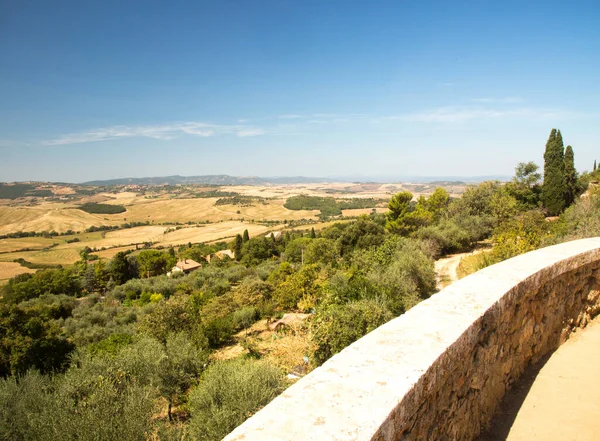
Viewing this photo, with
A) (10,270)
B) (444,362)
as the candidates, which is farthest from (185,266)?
(444,362)

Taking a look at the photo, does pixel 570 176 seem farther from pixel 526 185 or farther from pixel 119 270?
pixel 119 270

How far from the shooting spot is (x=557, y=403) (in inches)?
150

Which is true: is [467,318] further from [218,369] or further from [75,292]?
[75,292]

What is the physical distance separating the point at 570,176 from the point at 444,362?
4451 centimetres

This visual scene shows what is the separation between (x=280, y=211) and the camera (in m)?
136

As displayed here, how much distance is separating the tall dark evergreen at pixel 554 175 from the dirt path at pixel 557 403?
3827 cm

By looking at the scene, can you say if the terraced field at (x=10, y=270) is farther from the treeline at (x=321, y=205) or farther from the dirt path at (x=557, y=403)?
the treeline at (x=321, y=205)

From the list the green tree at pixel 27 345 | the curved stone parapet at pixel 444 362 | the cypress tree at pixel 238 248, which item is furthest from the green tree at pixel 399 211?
the curved stone parapet at pixel 444 362

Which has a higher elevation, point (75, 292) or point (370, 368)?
point (370, 368)

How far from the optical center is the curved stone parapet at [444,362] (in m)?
2.04

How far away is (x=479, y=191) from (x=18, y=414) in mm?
40349

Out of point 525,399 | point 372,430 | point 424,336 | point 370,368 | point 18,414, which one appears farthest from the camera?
point 18,414

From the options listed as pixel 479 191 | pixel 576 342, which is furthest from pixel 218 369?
pixel 479 191

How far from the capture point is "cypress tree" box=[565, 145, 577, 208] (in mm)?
36062
